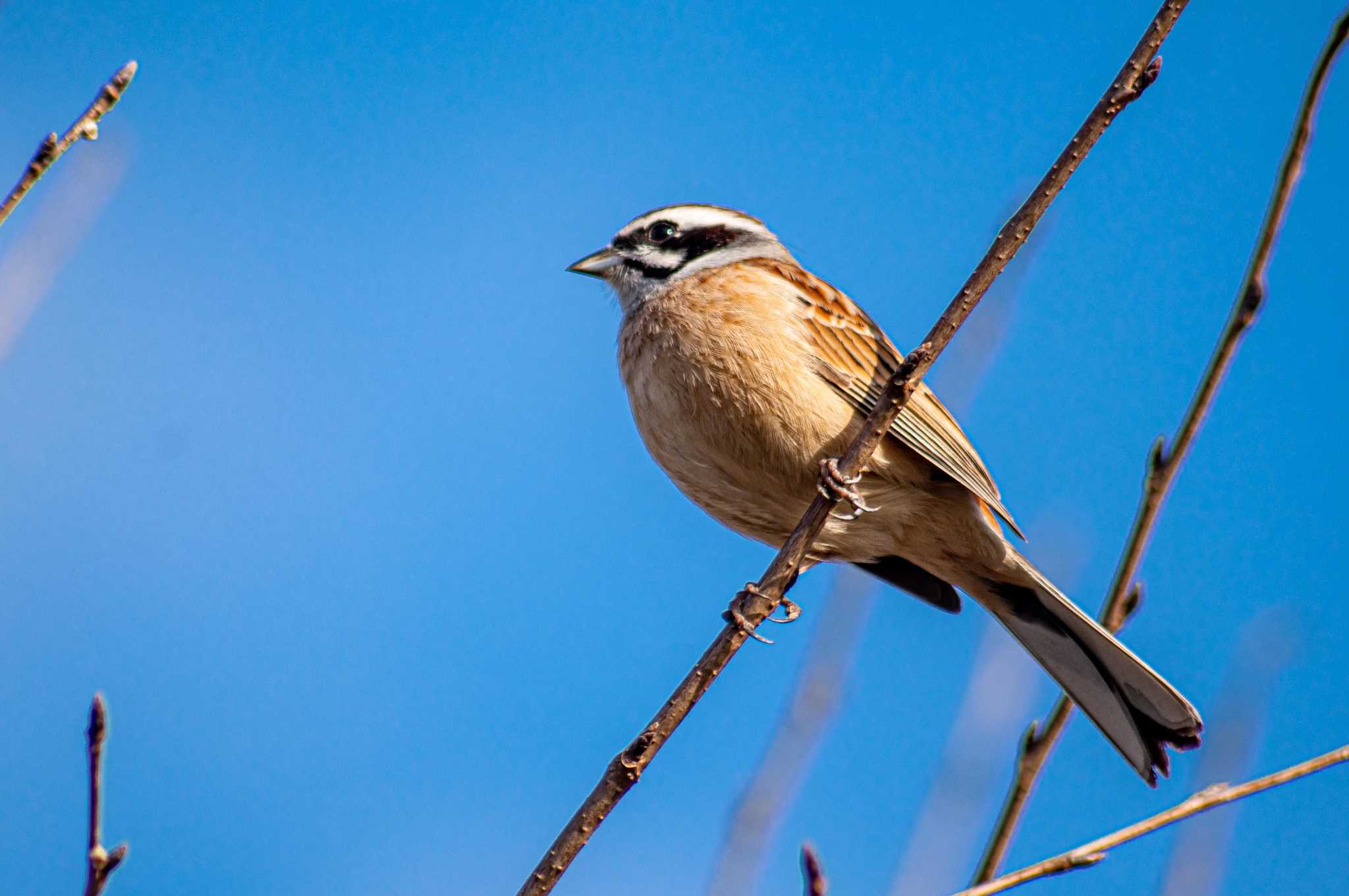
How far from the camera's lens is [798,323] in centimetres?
505

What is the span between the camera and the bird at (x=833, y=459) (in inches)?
184

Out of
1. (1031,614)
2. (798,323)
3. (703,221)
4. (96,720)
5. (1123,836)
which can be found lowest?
(96,720)

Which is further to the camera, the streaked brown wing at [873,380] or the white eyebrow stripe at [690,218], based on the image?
the white eyebrow stripe at [690,218]

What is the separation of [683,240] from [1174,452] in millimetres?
3185

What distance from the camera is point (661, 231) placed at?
19.2 feet

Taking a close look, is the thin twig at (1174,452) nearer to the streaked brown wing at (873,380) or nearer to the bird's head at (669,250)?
the streaked brown wing at (873,380)

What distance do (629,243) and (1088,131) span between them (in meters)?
2.99

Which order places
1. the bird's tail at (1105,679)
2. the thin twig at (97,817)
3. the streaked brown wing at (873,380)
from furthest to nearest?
the streaked brown wing at (873,380) → the bird's tail at (1105,679) → the thin twig at (97,817)

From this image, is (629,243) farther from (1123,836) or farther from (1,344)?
(1123,836)

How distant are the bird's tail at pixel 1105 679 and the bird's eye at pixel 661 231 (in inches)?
83.2

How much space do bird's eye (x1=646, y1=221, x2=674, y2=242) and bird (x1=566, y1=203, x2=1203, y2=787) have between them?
1.10 ft

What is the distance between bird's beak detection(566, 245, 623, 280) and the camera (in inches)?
228

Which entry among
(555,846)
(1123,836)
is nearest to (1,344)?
(555,846)

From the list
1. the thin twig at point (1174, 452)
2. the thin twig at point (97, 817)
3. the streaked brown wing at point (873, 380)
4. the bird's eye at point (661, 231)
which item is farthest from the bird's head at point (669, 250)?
the thin twig at point (97, 817)
